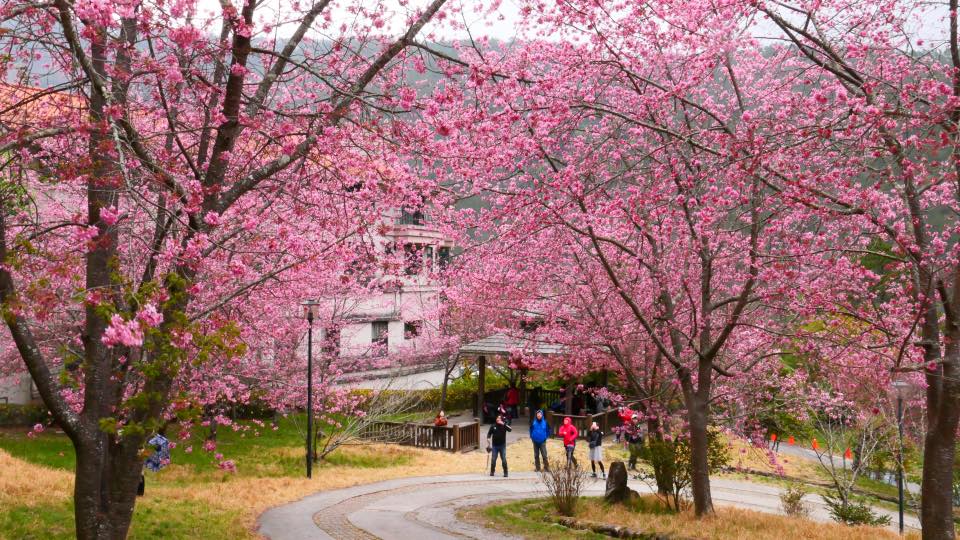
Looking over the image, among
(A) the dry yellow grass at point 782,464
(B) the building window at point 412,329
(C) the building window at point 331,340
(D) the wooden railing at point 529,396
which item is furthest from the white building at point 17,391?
(A) the dry yellow grass at point 782,464

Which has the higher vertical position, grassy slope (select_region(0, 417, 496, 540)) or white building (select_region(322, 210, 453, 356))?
white building (select_region(322, 210, 453, 356))

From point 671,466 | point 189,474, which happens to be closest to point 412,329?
point 189,474

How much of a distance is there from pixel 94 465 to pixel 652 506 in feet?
31.8

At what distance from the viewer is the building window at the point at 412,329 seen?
108 feet

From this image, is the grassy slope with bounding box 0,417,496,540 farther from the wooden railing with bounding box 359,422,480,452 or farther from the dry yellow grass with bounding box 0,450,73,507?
the wooden railing with bounding box 359,422,480,452

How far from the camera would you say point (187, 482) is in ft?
48.9

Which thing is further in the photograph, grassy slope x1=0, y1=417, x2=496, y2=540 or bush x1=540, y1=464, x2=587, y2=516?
bush x1=540, y1=464, x2=587, y2=516

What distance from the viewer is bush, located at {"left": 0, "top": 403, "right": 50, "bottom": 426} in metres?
20.9

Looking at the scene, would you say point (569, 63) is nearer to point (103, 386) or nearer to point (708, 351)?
point (708, 351)

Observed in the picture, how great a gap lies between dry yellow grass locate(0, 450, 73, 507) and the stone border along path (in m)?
3.13

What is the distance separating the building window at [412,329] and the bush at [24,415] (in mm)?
14894

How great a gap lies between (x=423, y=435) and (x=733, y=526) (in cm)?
1259

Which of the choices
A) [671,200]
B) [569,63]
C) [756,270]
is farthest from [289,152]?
[756,270]

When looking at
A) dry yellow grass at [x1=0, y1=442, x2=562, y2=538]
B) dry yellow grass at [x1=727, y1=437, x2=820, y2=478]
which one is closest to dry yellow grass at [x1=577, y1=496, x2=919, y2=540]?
dry yellow grass at [x1=0, y1=442, x2=562, y2=538]
